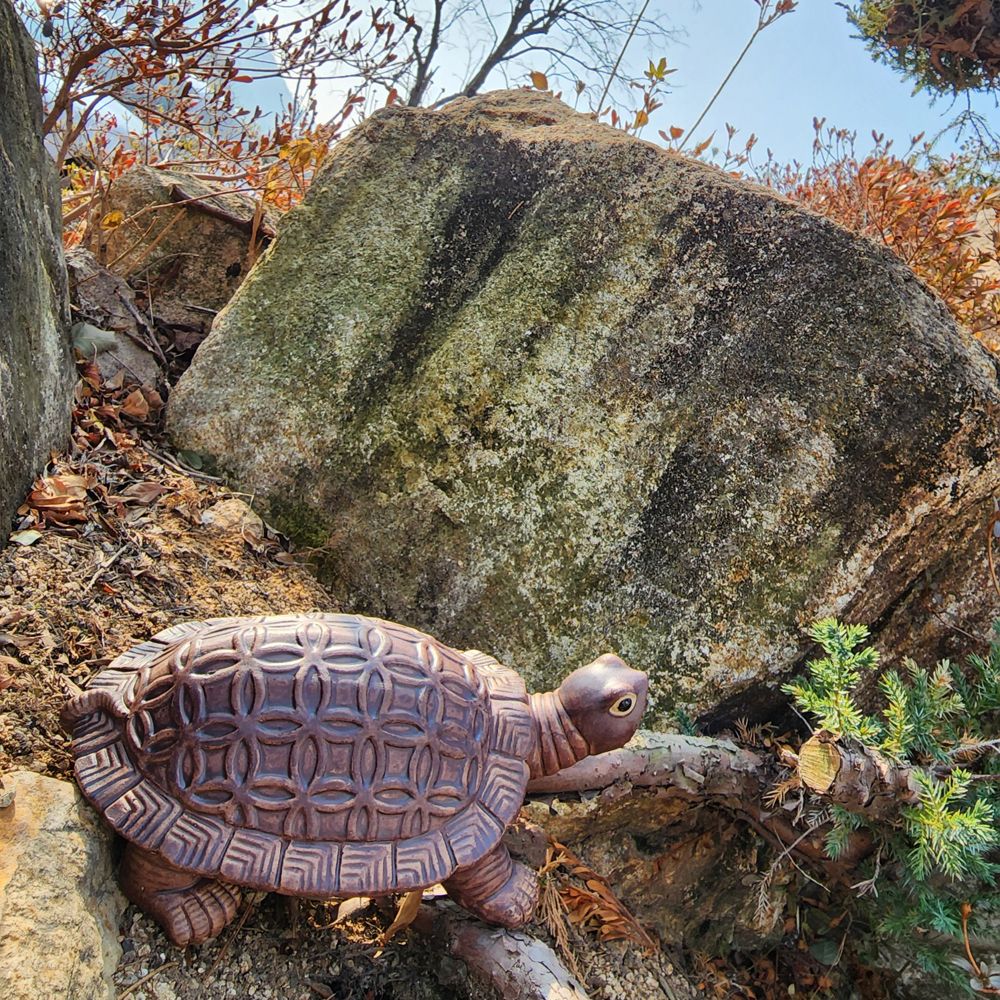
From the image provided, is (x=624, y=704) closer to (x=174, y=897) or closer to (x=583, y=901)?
(x=583, y=901)

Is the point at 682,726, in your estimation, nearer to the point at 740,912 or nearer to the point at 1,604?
the point at 740,912

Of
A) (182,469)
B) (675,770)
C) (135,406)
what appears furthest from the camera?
(135,406)

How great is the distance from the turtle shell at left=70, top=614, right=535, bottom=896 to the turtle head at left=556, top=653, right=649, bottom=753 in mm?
274

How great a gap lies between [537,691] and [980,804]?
1230mm

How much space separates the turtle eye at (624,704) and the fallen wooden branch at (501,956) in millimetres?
606

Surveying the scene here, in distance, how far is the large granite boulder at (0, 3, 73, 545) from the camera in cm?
224

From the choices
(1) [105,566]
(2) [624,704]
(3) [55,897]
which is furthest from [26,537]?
(2) [624,704]

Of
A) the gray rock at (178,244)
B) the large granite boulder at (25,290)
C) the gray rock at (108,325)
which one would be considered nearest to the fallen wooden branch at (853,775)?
the large granite boulder at (25,290)

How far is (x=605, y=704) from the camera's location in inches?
77.4

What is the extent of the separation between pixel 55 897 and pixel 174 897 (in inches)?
10.1

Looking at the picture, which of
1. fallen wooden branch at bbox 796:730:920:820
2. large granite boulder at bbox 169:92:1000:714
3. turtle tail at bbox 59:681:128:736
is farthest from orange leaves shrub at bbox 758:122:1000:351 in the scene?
turtle tail at bbox 59:681:128:736

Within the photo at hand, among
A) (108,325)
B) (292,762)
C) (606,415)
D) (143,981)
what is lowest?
(143,981)

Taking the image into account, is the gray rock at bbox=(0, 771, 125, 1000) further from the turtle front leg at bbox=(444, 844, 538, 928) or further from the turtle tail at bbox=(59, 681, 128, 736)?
the turtle front leg at bbox=(444, 844, 538, 928)

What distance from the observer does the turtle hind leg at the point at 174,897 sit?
1.73 m
